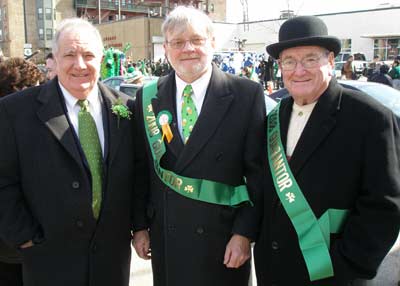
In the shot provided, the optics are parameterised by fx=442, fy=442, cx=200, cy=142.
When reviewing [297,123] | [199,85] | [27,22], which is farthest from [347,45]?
[27,22]

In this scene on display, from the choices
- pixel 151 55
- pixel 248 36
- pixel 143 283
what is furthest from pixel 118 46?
pixel 143 283

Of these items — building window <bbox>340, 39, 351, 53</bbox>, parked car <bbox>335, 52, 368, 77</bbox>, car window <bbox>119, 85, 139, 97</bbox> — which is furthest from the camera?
building window <bbox>340, 39, 351, 53</bbox>

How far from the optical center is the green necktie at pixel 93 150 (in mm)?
2479

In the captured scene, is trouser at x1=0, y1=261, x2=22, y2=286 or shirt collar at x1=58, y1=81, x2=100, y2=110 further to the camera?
trouser at x1=0, y1=261, x2=22, y2=286

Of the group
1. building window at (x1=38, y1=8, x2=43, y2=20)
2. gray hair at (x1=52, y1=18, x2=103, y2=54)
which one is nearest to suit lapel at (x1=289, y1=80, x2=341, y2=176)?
gray hair at (x1=52, y1=18, x2=103, y2=54)

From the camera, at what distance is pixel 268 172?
8.01 feet

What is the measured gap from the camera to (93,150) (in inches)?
98.3

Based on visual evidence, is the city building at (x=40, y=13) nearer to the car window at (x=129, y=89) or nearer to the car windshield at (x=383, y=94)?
the car window at (x=129, y=89)

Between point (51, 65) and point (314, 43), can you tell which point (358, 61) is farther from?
point (314, 43)

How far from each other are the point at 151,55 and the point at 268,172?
126ft

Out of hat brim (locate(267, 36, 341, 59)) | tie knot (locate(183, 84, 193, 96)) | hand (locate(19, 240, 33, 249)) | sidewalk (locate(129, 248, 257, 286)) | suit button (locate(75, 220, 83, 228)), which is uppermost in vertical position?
hat brim (locate(267, 36, 341, 59))

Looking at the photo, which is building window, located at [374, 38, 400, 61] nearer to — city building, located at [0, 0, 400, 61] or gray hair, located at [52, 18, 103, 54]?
city building, located at [0, 0, 400, 61]

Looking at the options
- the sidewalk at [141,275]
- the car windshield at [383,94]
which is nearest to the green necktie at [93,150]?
the sidewalk at [141,275]

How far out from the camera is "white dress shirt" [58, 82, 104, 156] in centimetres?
253
